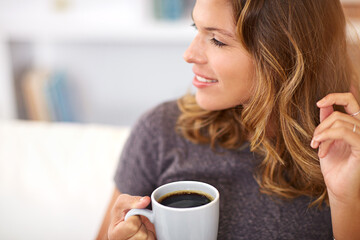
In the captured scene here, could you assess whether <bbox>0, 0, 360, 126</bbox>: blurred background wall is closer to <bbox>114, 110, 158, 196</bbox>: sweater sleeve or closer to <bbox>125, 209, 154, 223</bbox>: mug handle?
<bbox>114, 110, 158, 196</bbox>: sweater sleeve

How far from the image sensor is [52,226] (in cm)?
123

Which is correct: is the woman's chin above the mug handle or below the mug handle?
above

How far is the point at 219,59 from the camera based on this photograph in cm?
88

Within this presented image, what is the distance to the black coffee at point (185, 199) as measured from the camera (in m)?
0.67

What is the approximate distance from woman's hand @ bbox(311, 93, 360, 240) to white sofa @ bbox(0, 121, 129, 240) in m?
0.71

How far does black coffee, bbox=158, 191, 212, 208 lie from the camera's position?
0.67 metres

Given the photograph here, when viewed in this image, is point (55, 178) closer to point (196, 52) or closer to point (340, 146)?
point (196, 52)

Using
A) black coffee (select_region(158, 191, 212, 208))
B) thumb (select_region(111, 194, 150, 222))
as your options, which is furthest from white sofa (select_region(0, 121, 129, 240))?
black coffee (select_region(158, 191, 212, 208))

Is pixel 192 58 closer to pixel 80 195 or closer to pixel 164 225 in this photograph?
pixel 164 225

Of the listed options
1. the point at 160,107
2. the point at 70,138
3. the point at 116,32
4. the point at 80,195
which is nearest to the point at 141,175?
the point at 160,107

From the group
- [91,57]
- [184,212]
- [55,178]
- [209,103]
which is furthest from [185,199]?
[91,57]

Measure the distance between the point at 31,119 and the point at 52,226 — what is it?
4.96 ft

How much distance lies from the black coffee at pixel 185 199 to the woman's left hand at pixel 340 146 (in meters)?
0.23

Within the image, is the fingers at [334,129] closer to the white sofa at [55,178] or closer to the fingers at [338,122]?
the fingers at [338,122]
